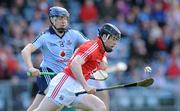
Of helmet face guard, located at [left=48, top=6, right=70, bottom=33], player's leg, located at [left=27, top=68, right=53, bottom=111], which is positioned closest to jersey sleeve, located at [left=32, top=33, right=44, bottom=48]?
helmet face guard, located at [left=48, top=6, right=70, bottom=33]

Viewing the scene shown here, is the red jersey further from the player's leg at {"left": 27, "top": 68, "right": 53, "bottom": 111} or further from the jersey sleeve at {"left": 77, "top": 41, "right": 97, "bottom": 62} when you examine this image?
the player's leg at {"left": 27, "top": 68, "right": 53, "bottom": 111}

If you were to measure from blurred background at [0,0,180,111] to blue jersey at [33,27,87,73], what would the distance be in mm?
4805

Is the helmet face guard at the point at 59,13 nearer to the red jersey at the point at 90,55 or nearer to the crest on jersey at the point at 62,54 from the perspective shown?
the crest on jersey at the point at 62,54

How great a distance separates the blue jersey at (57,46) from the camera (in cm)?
1166

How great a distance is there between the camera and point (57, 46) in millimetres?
11672

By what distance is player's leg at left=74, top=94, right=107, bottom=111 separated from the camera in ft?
33.8

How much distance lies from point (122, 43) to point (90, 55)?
8334mm

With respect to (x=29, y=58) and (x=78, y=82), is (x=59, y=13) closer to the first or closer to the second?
(x=29, y=58)

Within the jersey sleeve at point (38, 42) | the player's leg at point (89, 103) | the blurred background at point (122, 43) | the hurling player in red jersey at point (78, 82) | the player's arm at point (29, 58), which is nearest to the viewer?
the player's leg at point (89, 103)

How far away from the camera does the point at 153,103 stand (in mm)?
16812

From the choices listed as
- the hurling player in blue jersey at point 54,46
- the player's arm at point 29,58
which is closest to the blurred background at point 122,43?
the hurling player in blue jersey at point 54,46

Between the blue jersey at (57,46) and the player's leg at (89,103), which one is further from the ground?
the blue jersey at (57,46)

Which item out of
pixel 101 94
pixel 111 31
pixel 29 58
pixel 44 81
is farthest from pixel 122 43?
pixel 111 31

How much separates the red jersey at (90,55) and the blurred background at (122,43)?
19.7ft
